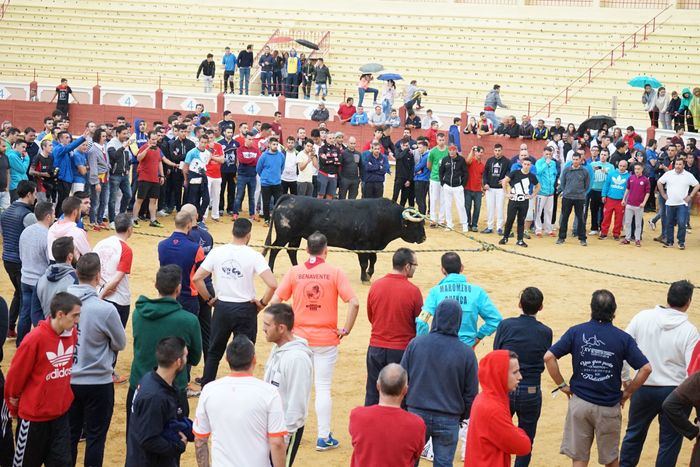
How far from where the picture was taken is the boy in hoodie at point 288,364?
7094 mm

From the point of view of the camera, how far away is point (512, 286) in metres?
16.3

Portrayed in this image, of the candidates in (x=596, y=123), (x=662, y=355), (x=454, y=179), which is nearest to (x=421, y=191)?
(x=454, y=179)

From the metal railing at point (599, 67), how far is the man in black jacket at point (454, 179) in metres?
12.1

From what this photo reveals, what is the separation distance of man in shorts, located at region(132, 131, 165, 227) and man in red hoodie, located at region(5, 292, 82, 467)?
1182 centimetres

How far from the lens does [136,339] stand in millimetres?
7875

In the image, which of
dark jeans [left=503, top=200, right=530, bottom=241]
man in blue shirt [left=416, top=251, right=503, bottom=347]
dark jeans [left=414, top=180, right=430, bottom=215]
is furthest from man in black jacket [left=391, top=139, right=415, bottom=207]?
man in blue shirt [left=416, top=251, right=503, bottom=347]

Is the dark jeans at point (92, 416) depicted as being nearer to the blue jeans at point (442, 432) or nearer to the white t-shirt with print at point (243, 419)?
the white t-shirt with print at point (243, 419)

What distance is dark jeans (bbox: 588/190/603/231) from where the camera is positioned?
69.8 ft

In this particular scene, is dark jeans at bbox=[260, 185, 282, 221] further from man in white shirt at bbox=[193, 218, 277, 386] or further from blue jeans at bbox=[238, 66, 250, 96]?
blue jeans at bbox=[238, 66, 250, 96]

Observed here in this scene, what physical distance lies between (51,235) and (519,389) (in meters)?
5.21

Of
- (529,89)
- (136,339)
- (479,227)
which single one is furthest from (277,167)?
(529,89)

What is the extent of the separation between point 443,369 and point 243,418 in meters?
1.83

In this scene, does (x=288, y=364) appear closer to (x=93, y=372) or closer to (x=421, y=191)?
(x=93, y=372)

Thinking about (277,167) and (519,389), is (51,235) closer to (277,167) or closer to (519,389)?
A: (519,389)
